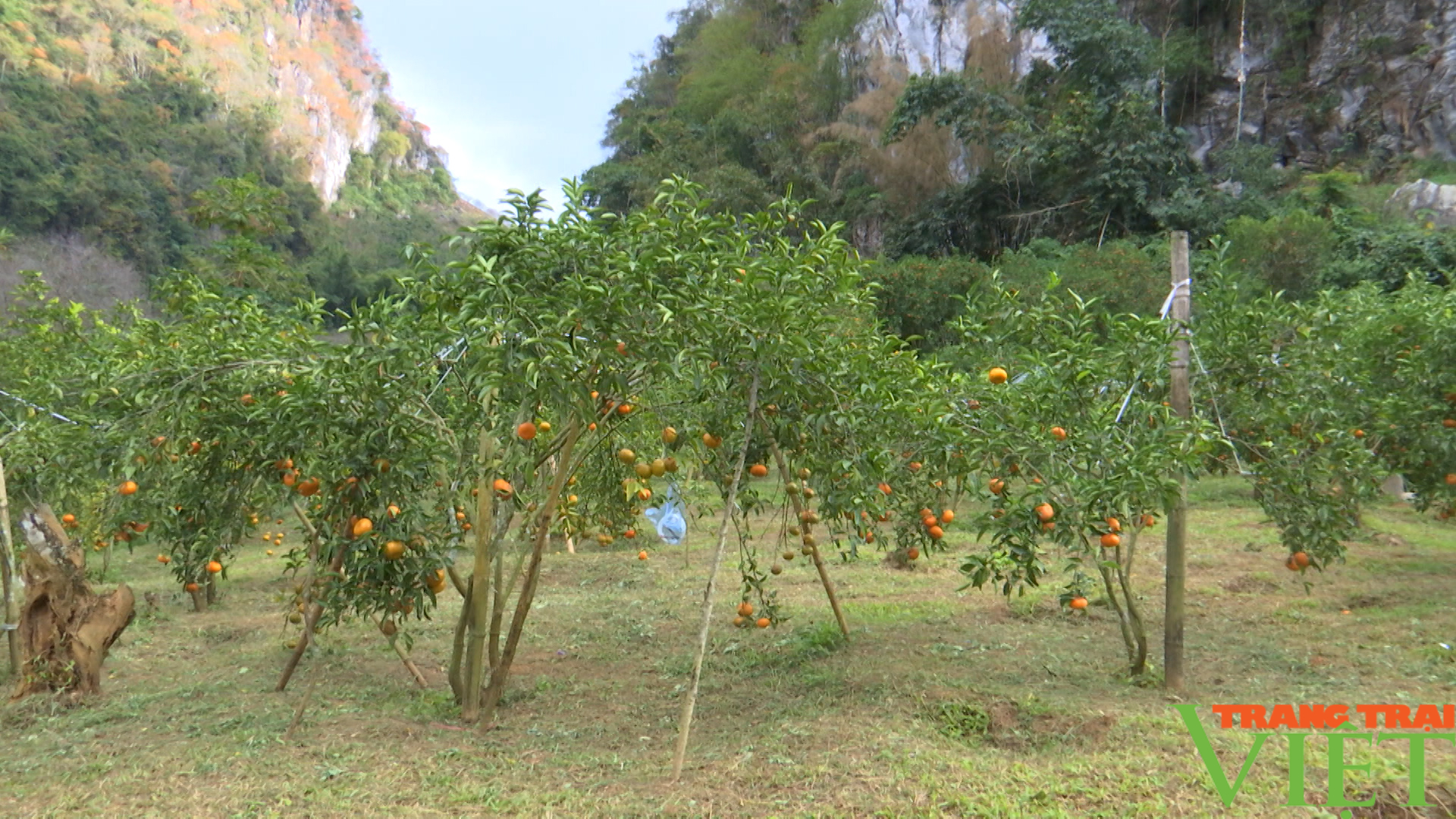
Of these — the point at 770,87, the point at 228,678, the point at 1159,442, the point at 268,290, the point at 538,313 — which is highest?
the point at 770,87

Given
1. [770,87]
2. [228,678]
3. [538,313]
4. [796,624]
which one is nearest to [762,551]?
[796,624]

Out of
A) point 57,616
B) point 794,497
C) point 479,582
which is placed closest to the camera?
point 479,582

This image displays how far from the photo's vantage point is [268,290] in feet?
32.1

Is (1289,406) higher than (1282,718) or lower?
higher

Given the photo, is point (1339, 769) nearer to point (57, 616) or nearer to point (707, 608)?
point (707, 608)

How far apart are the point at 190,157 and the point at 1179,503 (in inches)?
1457

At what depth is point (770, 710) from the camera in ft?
13.6

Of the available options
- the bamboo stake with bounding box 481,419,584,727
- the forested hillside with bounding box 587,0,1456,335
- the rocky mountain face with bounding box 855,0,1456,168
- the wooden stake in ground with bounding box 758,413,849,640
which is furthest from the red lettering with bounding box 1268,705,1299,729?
the rocky mountain face with bounding box 855,0,1456,168

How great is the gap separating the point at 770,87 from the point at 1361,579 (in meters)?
19.7

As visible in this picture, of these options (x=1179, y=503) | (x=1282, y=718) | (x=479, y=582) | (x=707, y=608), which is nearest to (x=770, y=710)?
(x=707, y=608)

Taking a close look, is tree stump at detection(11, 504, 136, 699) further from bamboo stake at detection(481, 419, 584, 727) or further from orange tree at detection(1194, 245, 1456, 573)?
orange tree at detection(1194, 245, 1456, 573)

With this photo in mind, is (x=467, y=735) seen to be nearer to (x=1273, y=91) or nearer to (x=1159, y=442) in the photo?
(x=1159, y=442)

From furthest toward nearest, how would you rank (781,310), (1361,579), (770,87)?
(770,87)
(1361,579)
(781,310)

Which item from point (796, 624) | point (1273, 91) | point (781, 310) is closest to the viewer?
point (781, 310)
